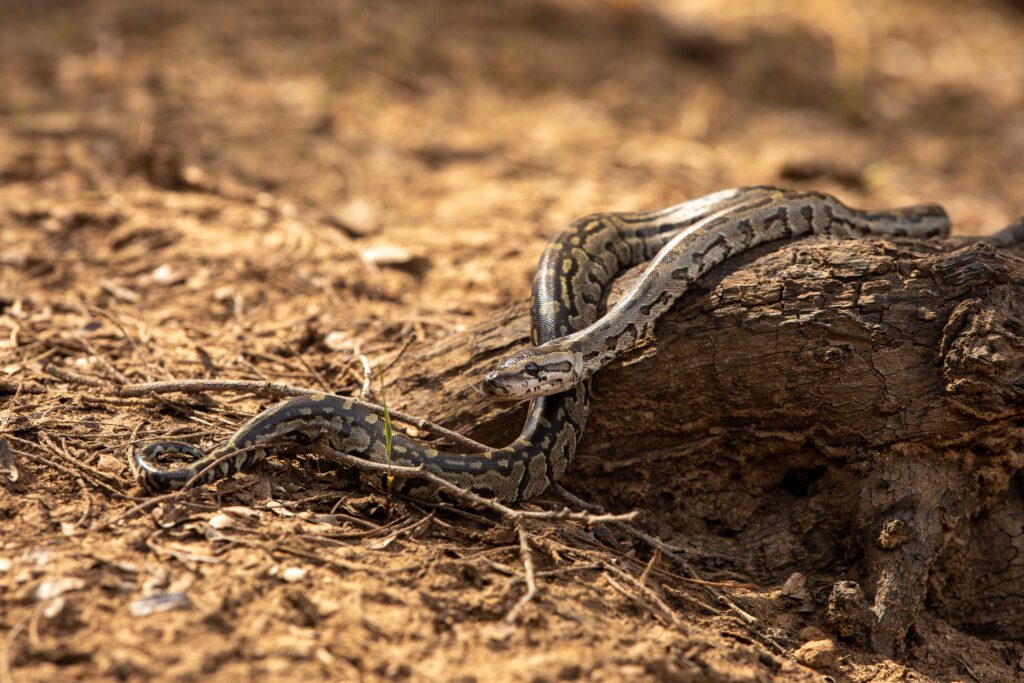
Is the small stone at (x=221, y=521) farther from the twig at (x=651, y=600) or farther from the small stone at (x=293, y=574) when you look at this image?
the twig at (x=651, y=600)

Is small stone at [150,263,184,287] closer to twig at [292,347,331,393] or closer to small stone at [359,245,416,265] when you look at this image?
small stone at [359,245,416,265]

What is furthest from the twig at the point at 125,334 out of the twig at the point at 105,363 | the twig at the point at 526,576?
the twig at the point at 526,576

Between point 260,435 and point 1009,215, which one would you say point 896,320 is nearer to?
point 260,435

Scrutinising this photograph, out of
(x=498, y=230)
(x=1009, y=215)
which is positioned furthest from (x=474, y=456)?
(x=1009, y=215)

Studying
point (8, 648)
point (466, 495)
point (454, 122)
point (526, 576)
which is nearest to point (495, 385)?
point (466, 495)

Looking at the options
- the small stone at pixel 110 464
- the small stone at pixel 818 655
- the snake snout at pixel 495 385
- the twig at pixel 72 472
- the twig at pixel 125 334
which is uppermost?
the snake snout at pixel 495 385

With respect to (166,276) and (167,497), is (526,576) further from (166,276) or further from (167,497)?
(166,276)

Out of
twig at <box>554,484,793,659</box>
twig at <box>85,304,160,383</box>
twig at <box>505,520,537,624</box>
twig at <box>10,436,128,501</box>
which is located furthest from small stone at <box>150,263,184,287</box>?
twig at <box>505,520,537,624</box>
